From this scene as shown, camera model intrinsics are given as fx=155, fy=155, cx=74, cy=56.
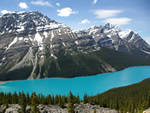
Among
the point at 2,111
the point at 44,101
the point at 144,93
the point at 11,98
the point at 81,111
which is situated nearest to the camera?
the point at 2,111

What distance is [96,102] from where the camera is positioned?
8606 centimetres

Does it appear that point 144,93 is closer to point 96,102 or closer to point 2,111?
point 96,102

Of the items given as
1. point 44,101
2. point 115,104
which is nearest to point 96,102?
point 115,104

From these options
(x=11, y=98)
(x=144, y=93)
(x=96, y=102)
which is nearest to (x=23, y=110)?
(x=11, y=98)

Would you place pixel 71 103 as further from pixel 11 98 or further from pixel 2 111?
pixel 11 98

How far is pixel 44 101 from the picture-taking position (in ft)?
252

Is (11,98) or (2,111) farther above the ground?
(11,98)

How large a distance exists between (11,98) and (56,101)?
25037 mm

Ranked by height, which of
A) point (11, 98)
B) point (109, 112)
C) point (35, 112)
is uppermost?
point (11, 98)

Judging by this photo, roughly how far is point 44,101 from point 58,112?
17.5m

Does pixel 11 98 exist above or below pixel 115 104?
above

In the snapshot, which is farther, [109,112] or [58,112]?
[109,112]

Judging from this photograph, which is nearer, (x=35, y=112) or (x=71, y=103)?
(x=35, y=112)

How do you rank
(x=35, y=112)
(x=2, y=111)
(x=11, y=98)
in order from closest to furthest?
(x=35, y=112) < (x=2, y=111) < (x=11, y=98)
